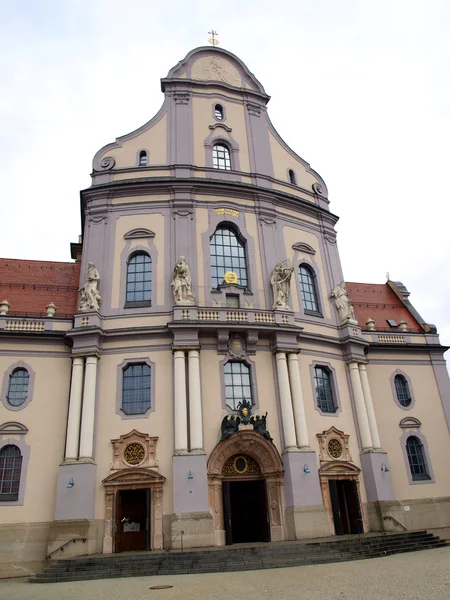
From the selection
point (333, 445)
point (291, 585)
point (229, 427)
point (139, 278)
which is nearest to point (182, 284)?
point (139, 278)

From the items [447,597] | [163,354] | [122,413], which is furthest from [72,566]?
[447,597]

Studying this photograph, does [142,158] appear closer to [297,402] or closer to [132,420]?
[132,420]

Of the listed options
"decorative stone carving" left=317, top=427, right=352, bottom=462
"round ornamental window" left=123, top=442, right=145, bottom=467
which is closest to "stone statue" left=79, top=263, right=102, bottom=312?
"round ornamental window" left=123, top=442, right=145, bottom=467

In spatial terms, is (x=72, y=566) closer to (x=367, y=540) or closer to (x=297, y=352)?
(x=367, y=540)

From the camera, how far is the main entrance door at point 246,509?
66.7 feet

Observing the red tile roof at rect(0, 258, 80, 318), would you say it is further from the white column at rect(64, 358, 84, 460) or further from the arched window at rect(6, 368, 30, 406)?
the white column at rect(64, 358, 84, 460)

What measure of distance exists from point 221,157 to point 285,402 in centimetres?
1423

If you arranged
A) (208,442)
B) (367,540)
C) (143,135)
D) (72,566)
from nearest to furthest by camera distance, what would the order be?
(72,566), (367,540), (208,442), (143,135)

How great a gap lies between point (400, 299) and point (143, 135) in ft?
61.4

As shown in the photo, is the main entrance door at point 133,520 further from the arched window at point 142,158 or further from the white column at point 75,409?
the arched window at point 142,158

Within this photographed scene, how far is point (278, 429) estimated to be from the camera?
21.5 m

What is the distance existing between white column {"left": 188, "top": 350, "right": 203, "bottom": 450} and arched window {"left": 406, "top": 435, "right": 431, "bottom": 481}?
11.6 meters

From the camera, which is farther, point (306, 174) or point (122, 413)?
point (306, 174)

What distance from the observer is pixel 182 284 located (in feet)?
74.5
